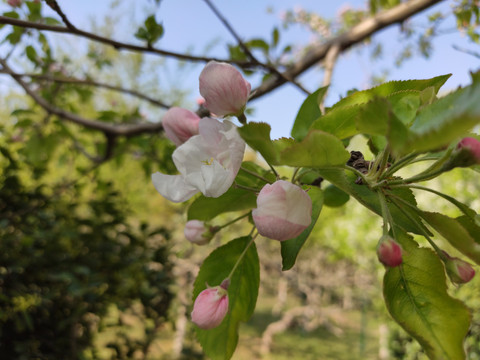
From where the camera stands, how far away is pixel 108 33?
7469 millimetres

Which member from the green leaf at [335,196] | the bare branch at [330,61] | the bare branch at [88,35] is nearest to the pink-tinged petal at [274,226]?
the green leaf at [335,196]

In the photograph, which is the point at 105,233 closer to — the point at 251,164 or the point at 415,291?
the point at 251,164

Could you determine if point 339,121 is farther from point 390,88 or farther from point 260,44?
point 260,44

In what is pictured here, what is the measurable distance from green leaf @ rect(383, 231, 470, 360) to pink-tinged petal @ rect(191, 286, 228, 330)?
18 centimetres

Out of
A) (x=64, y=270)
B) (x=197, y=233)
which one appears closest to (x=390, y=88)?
(x=197, y=233)

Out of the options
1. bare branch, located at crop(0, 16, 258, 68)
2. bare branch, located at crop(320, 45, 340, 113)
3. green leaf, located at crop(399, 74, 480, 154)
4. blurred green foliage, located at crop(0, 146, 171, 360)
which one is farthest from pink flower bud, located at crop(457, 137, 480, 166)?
blurred green foliage, located at crop(0, 146, 171, 360)

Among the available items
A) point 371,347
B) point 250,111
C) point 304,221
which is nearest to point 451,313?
point 304,221

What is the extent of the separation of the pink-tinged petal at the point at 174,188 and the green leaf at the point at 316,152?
5.7 inches

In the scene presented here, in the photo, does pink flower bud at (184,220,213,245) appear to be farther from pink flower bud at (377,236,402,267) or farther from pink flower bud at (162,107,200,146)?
pink flower bud at (377,236,402,267)

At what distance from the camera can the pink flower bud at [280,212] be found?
36 centimetres

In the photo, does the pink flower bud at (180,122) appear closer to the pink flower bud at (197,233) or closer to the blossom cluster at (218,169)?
the blossom cluster at (218,169)

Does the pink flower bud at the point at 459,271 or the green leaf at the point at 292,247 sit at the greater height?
the green leaf at the point at 292,247

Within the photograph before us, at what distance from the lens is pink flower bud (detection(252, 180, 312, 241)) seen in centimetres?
36

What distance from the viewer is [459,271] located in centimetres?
37
